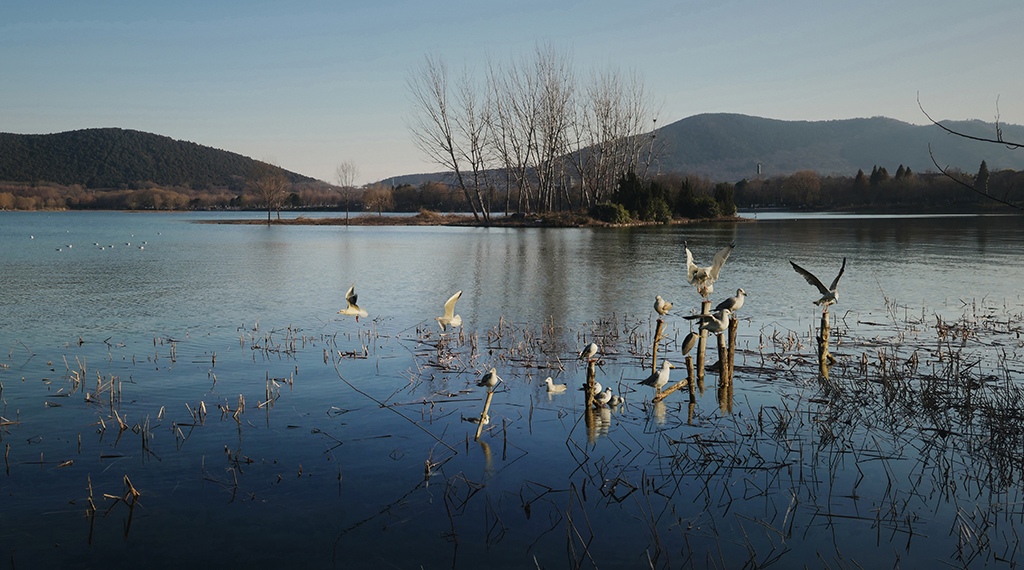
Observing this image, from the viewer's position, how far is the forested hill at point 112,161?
167875 millimetres

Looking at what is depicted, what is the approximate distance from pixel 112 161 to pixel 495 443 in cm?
19784

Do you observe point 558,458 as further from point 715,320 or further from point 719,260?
point 719,260

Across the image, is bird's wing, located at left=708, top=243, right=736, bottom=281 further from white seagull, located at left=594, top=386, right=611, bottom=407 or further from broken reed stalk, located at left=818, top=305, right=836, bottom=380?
broken reed stalk, located at left=818, top=305, right=836, bottom=380

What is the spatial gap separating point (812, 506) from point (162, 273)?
1941 cm

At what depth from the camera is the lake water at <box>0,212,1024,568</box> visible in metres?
4.27

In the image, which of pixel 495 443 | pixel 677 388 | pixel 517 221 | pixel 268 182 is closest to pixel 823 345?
pixel 677 388

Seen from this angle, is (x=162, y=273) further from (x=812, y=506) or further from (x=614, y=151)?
(x=614, y=151)

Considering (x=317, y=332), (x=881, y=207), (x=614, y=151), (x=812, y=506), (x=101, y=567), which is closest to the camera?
(x=101, y=567)

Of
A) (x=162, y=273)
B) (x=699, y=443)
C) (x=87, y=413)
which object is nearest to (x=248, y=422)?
(x=87, y=413)

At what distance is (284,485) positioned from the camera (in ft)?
16.7

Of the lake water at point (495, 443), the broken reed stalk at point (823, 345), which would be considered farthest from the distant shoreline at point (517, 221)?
the broken reed stalk at point (823, 345)

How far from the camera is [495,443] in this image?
5.96m

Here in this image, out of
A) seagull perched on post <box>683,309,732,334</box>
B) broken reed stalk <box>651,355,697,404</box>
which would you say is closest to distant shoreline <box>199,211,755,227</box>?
broken reed stalk <box>651,355,697,404</box>

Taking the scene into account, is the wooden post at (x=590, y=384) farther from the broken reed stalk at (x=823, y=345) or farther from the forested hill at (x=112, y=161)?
the forested hill at (x=112, y=161)
